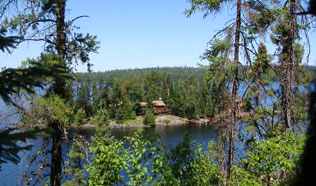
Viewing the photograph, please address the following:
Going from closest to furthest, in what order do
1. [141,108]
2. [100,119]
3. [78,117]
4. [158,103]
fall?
[78,117] → [100,119] → [141,108] → [158,103]

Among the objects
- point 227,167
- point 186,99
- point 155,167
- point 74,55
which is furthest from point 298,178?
point 186,99

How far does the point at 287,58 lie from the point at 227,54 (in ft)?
10.8

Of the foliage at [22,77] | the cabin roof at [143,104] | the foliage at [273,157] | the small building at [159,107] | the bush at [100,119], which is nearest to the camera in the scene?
the foliage at [22,77]

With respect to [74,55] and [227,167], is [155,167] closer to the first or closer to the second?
[227,167]

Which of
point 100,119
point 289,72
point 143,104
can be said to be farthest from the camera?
point 143,104

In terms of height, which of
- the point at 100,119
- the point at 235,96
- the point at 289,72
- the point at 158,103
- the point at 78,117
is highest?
the point at 289,72

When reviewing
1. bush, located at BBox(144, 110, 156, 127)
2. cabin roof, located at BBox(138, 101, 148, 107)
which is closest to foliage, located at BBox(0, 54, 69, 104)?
bush, located at BBox(144, 110, 156, 127)

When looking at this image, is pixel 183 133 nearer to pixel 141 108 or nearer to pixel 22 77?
pixel 22 77

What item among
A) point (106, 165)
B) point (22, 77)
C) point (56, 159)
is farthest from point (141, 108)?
point (22, 77)

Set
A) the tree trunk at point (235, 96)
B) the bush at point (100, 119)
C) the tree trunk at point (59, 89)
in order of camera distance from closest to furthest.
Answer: the tree trunk at point (59, 89) → the bush at point (100, 119) → the tree trunk at point (235, 96)

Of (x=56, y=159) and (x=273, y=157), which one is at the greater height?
(x=273, y=157)

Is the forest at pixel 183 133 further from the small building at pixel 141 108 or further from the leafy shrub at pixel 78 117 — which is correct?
the small building at pixel 141 108

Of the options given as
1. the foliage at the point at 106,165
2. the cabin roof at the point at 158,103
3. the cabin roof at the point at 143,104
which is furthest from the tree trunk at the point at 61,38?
the cabin roof at the point at 158,103

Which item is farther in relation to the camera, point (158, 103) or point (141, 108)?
point (158, 103)
